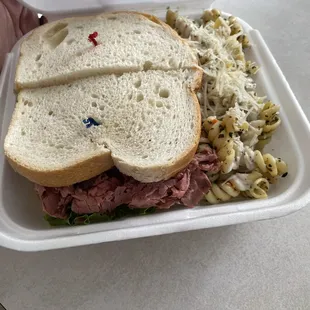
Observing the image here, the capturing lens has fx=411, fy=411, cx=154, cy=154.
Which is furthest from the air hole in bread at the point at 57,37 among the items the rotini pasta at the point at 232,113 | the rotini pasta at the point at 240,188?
the rotini pasta at the point at 240,188

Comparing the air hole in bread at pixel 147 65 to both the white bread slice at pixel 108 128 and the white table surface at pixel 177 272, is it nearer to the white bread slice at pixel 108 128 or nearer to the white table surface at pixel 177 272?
the white bread slice at pixel 108 128

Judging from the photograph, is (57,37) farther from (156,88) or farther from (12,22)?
(156,88)

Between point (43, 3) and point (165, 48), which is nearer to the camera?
point (165, 48)

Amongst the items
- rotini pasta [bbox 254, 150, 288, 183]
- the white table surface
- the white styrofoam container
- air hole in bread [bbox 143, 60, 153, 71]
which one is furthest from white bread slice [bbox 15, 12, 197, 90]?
the white table surface

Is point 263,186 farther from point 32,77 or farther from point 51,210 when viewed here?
point 32,77

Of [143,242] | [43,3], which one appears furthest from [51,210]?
[43,3]

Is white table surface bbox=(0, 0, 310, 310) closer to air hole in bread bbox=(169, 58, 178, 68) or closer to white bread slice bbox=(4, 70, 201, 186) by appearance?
white bread slice bbox=(4, 70, 201, 186)
